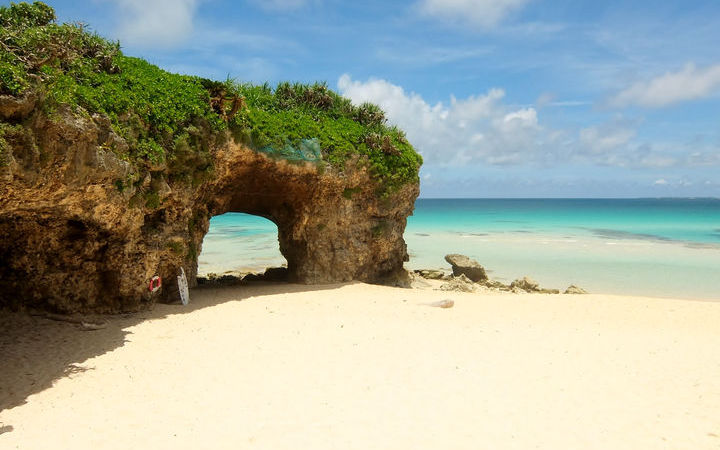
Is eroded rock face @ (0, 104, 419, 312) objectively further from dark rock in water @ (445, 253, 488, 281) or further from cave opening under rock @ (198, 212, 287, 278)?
cave opening under rock @ (198, 212, 287, 278)

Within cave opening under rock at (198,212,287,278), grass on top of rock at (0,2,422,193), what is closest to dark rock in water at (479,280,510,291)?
grass on top of rock at (0,2,422,193)

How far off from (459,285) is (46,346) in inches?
628

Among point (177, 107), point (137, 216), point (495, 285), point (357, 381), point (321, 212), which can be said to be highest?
point (177, 107)

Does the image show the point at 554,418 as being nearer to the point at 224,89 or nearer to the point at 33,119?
the point at 33,119

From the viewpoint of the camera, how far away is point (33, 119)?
7.64 metres

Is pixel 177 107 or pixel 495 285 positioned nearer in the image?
pixel 177 107

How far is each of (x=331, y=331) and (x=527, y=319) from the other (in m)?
5.80

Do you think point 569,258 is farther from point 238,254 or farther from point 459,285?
point 238,254

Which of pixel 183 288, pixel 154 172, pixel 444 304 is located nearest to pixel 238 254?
pixel 183 288

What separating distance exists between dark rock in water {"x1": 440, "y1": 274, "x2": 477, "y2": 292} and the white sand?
7076 mm

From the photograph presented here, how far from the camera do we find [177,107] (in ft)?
41.3

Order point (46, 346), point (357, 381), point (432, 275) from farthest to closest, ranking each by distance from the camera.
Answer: point (432, 275)
point (46, 346)
point (357, 381)

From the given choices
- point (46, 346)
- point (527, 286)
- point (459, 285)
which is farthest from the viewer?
point (527, 286)

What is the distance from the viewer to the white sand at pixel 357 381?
645cm
